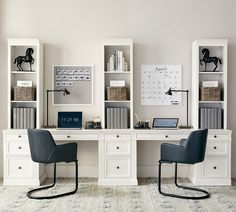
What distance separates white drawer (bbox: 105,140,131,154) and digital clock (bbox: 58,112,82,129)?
1.57 feet

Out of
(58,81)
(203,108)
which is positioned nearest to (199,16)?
(203,108)

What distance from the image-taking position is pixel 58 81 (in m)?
5.19

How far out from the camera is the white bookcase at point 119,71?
4930 millimetres

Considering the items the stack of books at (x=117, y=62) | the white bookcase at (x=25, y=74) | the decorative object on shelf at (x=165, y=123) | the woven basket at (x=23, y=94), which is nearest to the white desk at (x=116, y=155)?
the decorative object on shelf at (x=165, y=123)

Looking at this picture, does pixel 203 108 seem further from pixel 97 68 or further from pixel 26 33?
pixel 26 33

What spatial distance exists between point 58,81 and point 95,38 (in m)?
0.82

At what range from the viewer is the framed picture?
17.0 feet

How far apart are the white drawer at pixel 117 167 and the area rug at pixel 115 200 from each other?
186 mm

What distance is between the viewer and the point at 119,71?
495 cm

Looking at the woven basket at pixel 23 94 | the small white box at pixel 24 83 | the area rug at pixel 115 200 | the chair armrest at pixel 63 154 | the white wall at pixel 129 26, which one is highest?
the white wall at pixel 129 26

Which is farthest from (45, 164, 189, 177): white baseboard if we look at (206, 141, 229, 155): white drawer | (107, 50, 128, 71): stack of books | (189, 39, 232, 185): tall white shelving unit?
(107, 50, 128, 71): stack of books

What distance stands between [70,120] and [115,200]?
4.45 feet

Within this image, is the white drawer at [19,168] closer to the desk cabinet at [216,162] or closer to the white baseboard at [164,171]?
the white baseboard at [164,171]

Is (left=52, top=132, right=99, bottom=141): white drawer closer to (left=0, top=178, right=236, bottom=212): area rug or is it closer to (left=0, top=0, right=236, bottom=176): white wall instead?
(left=0, top=0, right=236, bottom=176): white wall
